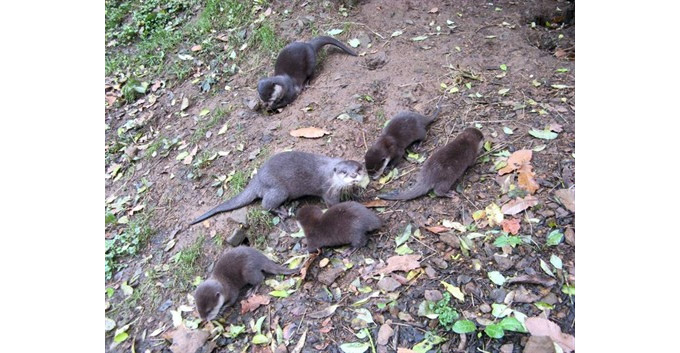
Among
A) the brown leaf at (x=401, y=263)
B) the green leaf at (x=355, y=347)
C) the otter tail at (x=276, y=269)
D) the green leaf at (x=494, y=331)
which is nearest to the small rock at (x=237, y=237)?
the otter tail at (x=276, y=269)

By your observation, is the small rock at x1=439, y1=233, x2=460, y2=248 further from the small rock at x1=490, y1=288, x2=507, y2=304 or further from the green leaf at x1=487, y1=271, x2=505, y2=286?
the small rock at x1=490, y1=288, x2=507, y2=304

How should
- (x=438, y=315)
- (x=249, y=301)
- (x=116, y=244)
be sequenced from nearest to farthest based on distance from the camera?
(x=438, y=315)
(x=249, y=301)
(x=116, y=244)

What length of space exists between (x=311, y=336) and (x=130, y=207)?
287cm

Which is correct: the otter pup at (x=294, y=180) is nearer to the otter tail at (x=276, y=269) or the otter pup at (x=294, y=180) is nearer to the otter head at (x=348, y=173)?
the otter head at (x=348, y=173)

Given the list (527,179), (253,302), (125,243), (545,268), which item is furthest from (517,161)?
(125,243)

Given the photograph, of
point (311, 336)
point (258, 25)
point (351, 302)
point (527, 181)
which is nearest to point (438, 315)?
point (351, 302)

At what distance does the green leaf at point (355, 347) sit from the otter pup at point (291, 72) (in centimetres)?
328

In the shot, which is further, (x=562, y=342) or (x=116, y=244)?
(x=116, y=244)

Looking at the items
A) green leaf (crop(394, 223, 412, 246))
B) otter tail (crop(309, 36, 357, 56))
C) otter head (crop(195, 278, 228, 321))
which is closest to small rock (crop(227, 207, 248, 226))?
otter head (crop(195, 278, 228, 321))

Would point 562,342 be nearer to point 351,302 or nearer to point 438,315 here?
point 438,315

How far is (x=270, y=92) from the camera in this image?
558cm

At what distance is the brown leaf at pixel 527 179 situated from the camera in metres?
3.72

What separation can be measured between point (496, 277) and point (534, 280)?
231mm

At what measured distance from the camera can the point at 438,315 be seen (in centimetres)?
304
